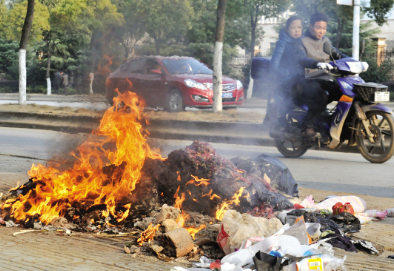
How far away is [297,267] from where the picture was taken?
10.3 feet

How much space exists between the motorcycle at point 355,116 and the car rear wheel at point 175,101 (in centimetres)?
637

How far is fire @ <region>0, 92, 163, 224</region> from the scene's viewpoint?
15.3ft

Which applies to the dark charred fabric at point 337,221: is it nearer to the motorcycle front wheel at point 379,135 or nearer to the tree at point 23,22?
the motorcycle front wheel at point 379,135

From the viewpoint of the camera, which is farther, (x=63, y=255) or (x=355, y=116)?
(x=355, y=116)

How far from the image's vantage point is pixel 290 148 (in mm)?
9203

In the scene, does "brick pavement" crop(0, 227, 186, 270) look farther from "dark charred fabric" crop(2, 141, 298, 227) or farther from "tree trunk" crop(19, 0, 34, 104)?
"tree trunk" crop(19, 0, 34, 104)

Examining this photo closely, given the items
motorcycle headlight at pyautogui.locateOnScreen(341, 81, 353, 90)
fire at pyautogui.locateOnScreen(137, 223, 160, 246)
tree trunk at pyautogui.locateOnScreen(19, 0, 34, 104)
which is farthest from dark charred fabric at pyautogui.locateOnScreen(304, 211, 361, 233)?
tree trunk at pyautogui.locateOnScreen(19, 0, 34, 104)

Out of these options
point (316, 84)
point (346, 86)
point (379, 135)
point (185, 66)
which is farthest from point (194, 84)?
point (379, 135)

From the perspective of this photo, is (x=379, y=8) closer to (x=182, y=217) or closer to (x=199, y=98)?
(x=199, y=98)

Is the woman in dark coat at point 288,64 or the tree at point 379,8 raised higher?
the tree at point 379,8

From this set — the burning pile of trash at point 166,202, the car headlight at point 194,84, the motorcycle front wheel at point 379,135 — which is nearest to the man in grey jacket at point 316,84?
the motorcycle front wheel at point 379,135

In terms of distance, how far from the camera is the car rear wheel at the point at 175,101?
565 inches

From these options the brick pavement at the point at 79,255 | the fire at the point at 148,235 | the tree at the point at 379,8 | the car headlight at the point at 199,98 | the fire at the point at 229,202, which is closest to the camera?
the brick pavement at the point at 79,255

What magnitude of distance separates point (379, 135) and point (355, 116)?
0.44 metres
